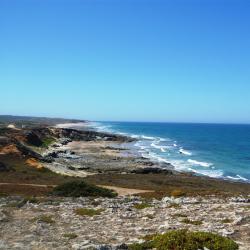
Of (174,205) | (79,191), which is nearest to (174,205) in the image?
(174,205)

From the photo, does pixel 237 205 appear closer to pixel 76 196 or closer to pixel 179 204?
pixel 179 204

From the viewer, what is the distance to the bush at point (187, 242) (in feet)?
51.2

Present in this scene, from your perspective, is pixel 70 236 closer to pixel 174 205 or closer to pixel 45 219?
pixel 45 219

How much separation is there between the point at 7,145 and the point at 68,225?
60.2m

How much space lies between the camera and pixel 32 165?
67.0 metres

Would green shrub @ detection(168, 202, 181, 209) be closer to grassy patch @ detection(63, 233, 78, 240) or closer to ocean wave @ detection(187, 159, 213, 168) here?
grassy patch @ detection(63, 233, 78, 240)

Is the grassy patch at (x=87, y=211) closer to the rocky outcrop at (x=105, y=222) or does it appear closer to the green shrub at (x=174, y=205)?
the rocky outcrop at (x=105, y=222)

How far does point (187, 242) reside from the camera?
15.7 meters

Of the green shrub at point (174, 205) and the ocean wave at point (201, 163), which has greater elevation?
the green shrub at point (174, 205)

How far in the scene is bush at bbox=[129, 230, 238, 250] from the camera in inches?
615

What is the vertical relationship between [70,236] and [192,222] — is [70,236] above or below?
below

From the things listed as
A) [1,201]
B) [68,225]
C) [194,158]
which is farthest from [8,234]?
[194,158]

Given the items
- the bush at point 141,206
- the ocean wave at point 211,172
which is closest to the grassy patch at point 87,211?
the bush at point 141,206

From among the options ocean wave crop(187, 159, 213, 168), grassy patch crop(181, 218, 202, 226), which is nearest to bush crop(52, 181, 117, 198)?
grassy patch crop(181, 218, 202, 226)
